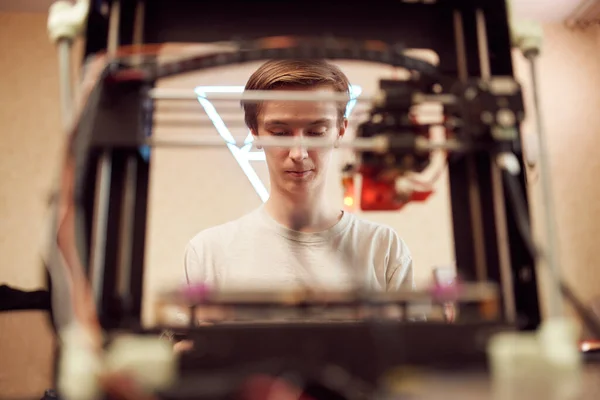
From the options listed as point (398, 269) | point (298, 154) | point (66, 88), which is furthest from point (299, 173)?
point (66, 88)

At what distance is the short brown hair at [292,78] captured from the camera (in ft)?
3.51

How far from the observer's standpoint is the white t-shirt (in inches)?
40.9

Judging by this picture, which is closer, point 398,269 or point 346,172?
point 346,172

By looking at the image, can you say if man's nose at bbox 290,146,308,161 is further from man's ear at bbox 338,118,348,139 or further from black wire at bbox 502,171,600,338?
black wire at bbox 502,171,600,338

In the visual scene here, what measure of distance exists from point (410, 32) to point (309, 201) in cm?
50

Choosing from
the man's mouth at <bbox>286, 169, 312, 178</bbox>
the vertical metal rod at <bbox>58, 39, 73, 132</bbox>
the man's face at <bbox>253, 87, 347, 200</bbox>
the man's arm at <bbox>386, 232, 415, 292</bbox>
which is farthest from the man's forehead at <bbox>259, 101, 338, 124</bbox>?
the vertical metal rod at <bbox>58, 39, 73, 132</bbox>

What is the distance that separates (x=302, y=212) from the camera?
3.85ft

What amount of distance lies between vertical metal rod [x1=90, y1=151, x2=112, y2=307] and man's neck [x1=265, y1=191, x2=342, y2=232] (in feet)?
1.67

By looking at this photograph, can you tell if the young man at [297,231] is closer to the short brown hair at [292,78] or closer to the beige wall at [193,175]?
the short brown hair at [292,78]

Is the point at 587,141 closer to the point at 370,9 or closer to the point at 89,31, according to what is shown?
the point at 370,9

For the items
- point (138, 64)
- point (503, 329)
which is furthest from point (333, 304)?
point (138, 64)

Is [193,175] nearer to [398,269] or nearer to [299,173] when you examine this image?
[299,173]

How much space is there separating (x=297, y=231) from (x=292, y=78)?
34 centimetres

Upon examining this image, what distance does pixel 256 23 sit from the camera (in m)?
0.80
